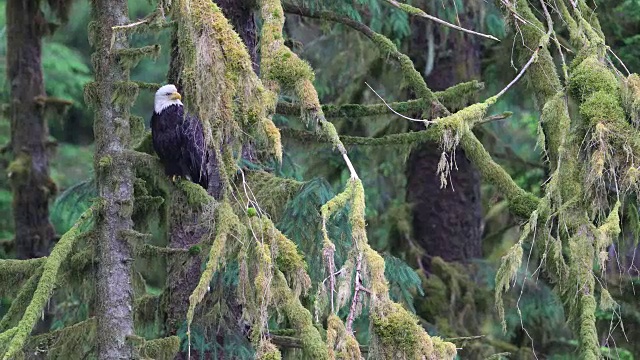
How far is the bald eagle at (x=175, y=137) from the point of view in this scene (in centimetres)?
645

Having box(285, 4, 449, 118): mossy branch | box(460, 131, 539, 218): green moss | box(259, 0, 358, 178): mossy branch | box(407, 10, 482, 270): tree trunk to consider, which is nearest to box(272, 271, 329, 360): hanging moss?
box(259, 0, 358, 178): mossy branch

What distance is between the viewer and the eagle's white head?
661 cm

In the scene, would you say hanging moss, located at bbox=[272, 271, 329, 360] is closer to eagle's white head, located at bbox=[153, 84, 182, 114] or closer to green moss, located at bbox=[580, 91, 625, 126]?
green moss, located at bbox=[580, 91, 625, 126]

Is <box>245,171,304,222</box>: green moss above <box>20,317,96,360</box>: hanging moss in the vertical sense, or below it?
above

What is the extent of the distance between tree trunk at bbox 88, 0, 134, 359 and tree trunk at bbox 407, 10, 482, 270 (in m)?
5.16

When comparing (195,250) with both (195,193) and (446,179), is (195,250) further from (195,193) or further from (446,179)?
(446,179)

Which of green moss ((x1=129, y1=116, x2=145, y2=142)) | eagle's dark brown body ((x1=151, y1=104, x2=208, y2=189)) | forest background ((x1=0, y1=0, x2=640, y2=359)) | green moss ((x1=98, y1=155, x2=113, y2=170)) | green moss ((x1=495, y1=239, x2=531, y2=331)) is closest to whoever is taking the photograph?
green moss ((x1=495, y1=239, x2=531, y2=331))

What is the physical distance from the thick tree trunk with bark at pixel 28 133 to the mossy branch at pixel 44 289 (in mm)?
5473

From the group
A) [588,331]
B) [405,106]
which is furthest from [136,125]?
[588,331]

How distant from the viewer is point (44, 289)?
4.85 metres

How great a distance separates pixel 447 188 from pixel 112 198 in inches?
222

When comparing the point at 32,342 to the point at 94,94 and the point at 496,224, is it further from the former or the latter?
the point at 496,224

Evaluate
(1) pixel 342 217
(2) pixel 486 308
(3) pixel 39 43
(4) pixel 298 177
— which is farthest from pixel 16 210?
(1) pixel 342 217

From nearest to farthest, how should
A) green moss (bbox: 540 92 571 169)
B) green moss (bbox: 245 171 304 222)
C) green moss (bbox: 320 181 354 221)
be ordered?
green moss (bbox: 320 181 354 221), green moss (bbox: 540 92 571 169), green moss (bbox: 245 171 304 222)
